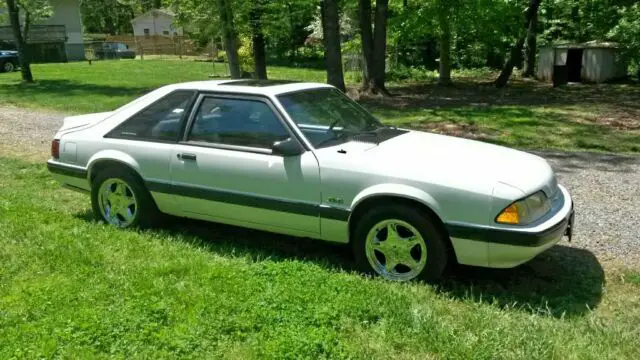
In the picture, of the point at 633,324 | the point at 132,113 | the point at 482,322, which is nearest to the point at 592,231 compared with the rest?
the point at 633,324

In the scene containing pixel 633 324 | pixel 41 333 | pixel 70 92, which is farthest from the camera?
pixel 70 92

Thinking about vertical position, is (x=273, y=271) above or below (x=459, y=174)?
below

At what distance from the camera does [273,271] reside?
4.43 meters

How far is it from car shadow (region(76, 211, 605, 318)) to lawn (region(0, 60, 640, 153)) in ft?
18.4

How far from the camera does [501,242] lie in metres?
4.09

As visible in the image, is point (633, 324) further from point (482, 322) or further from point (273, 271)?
point (273, 271)

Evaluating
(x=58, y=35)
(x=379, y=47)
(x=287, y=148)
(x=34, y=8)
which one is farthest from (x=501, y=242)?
(x=58, y=35)

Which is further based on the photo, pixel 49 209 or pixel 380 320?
pixel 49 209

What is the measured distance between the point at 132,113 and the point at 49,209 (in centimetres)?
166

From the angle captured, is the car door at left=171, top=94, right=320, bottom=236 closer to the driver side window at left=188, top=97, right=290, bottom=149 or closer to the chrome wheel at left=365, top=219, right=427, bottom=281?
the driver side window at left=188, top=97, right=290, bottom=149

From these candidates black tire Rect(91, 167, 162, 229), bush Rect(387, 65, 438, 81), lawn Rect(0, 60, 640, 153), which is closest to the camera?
black tire Rect(91, 167, 162, 229)

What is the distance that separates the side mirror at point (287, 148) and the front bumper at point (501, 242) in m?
1.30

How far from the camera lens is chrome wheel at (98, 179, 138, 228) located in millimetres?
5676

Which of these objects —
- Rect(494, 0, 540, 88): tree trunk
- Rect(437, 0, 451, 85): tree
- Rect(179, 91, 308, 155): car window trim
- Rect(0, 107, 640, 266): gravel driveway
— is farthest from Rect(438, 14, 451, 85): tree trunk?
Rect(179, 91, 308, 155): car window trim
